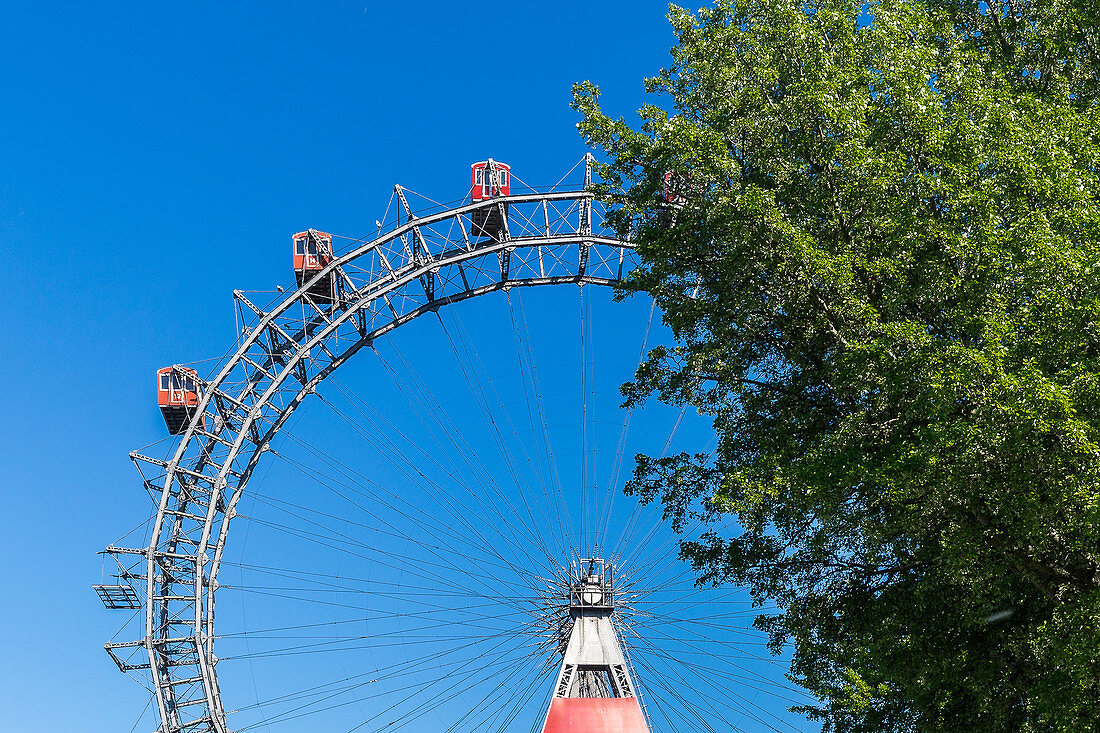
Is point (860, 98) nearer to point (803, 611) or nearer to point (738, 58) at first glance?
point (738, 58)

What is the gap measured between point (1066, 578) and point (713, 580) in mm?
5878

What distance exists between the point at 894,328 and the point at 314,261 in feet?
94.9

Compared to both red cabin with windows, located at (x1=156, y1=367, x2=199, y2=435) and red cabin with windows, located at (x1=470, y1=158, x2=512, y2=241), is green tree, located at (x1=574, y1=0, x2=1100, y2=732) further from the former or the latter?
red cabin with windows, located at (x1=156, y1=367, x2=199, y2=435)

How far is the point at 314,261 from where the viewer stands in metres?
41.0

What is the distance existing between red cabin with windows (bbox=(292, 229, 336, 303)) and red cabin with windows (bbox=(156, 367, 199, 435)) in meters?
5.41

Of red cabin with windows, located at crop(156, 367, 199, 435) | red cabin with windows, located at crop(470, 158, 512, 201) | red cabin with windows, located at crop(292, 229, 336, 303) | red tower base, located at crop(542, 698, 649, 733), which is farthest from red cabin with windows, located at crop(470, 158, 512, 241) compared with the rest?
red tower base, located at crop(542, 698, 649, 733)

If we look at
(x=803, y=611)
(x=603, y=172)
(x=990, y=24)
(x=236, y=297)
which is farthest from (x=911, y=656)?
(x=236, y=297)

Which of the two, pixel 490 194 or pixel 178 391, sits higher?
pixel 490 194

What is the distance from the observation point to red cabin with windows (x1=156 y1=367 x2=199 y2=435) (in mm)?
41062

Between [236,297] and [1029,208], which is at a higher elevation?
[236,297]

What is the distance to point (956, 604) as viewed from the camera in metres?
16.5

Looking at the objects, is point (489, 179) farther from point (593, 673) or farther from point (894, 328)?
point (894, 328)

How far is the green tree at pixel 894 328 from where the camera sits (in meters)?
14.9

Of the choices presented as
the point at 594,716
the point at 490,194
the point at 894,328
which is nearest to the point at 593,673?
the point at 594,716
